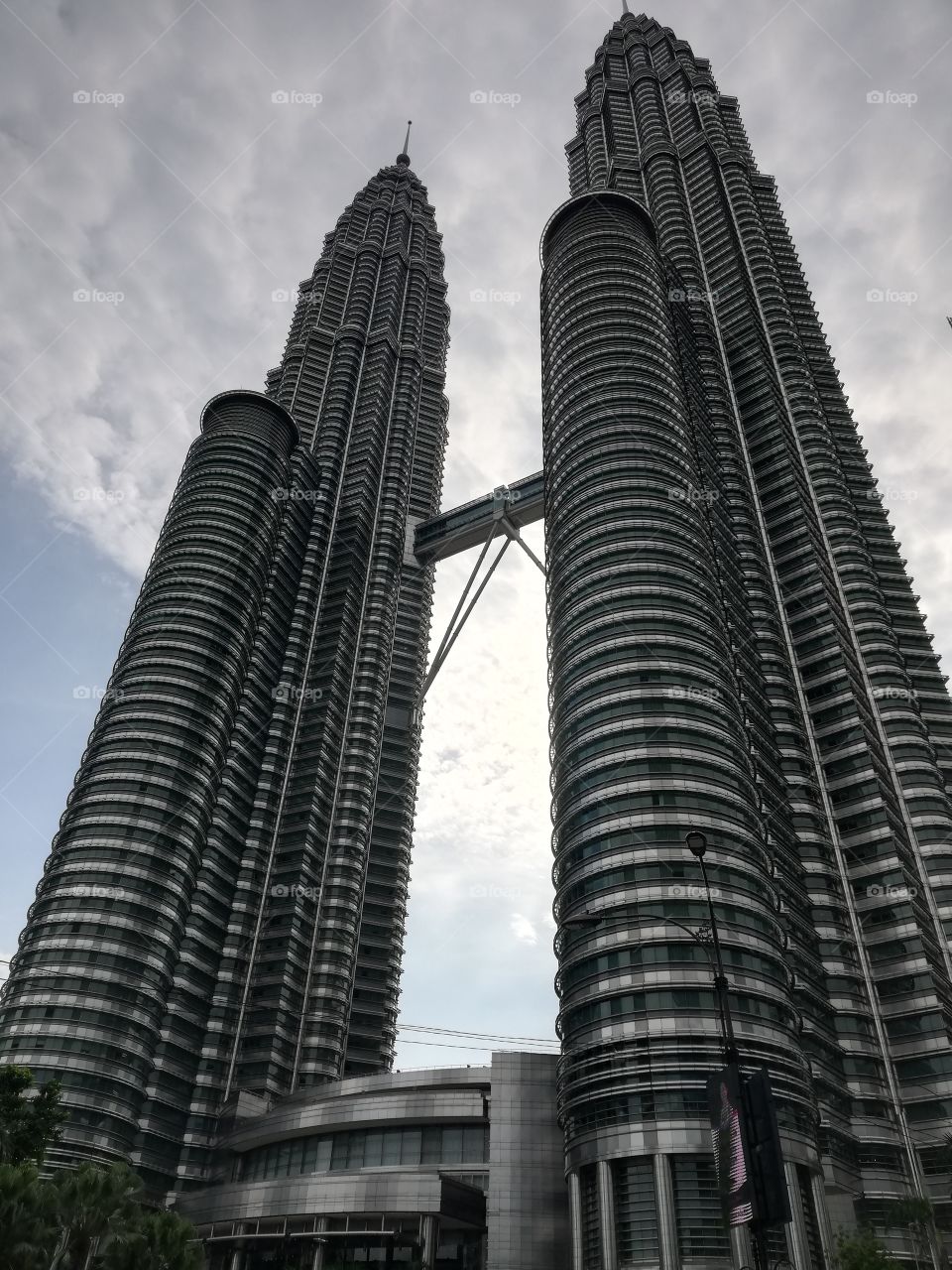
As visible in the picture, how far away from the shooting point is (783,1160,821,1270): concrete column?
59031 millimetres

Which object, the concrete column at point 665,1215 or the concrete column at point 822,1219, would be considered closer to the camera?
the concrete column at point 665,1215

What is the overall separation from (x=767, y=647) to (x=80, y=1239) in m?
92.7

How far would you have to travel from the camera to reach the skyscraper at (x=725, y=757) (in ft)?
218

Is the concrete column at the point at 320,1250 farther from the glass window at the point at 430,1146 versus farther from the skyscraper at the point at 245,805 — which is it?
the skyscraper at the point at 245,805

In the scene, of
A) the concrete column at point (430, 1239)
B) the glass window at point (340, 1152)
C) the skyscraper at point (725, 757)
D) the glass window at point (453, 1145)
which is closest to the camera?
the concrete column at point (430, 1239)

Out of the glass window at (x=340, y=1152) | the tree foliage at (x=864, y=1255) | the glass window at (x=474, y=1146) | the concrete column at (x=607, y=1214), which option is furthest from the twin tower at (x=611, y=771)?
the glass window at (x=340, y=1152)

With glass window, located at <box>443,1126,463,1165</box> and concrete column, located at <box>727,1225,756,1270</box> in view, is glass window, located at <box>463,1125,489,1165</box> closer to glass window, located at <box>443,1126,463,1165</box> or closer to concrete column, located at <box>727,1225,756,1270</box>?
glass window, located at <box>443,1126,463,1165</box>

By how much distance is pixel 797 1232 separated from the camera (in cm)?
6019

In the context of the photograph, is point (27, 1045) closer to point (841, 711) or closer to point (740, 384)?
point (841, 711)

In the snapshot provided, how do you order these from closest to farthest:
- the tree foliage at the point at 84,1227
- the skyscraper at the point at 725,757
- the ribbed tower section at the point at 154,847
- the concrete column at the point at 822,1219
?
the tree foliage at the point at 84,1227 < the concrete column at the point at 822,1219 < the skyscraper at the point at 725,757 < the ribbed tower section at the point at 154,847

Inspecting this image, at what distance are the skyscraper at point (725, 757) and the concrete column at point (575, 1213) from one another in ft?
0.95

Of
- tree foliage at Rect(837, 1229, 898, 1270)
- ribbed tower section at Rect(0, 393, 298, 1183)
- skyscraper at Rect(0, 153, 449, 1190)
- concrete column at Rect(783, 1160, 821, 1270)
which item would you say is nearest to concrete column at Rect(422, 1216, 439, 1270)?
concrete column at Rect(783, 1160, 821, 1270)

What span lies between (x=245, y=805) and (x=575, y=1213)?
73608 mm

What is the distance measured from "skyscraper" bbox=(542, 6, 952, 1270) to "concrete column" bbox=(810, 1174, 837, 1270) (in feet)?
1.19
